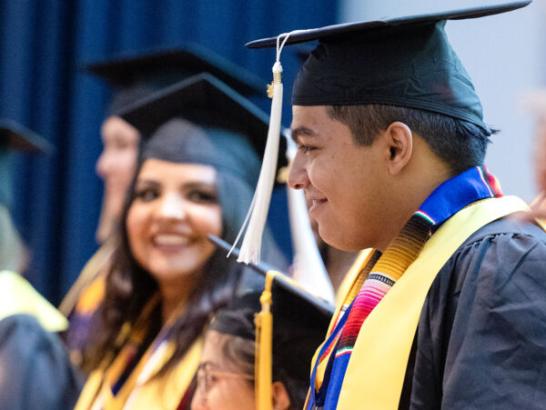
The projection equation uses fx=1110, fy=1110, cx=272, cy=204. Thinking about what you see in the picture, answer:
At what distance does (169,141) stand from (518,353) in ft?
5.98

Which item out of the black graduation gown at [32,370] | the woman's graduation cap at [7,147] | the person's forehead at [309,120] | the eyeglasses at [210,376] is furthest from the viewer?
the woman's graduation cap at [7,147]

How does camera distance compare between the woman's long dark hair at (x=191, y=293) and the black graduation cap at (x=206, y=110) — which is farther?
the black graduation cap at (x=206, y=110)

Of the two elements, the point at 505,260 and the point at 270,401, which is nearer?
the point at 505,260

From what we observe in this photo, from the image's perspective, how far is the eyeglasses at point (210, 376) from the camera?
235cm

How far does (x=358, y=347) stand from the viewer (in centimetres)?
163

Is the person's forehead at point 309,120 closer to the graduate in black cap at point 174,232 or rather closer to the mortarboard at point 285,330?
the mortarboard at point 285,330

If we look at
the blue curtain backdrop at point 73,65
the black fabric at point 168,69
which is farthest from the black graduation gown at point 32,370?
the blue curtain backdrop at point 73,65

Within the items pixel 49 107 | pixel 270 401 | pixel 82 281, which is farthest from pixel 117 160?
pixel 270 401

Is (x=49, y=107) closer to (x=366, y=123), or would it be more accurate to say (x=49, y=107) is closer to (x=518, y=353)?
(x=366, y=123)

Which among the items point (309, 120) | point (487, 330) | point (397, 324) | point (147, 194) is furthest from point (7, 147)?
point (487, 330)

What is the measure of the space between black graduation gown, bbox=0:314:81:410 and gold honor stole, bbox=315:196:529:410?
1382mm

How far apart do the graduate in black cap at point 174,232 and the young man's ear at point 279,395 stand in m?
0.59

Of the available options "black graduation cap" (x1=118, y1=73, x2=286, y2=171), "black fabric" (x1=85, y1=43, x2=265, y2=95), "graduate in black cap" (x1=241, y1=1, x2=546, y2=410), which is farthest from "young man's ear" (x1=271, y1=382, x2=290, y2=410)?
"black fabric" (x1=85, y1=43, x2=265, y2=95)

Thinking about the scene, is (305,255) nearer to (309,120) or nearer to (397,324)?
(309,120)
